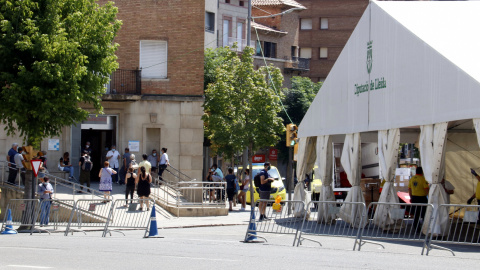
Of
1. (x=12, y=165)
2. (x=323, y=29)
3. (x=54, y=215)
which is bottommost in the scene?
(x=54, y=215)

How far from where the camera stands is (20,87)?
22.1m

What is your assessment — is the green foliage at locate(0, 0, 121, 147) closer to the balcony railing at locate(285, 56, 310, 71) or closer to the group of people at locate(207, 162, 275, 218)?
the group of people at locate(207, 162, 275, 218)

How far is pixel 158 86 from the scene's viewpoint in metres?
34.3

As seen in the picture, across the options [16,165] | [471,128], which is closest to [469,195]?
[471,128]

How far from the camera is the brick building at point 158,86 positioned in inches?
1337

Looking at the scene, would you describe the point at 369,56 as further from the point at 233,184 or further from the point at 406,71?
the point at 233,184

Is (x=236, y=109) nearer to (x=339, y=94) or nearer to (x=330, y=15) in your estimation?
(x=339, y=94)

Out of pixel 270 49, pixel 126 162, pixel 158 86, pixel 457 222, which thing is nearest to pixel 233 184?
pixel 126 162

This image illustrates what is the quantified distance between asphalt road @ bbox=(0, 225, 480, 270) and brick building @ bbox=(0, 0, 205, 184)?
52.7ft

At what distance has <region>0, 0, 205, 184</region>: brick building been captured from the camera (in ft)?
111

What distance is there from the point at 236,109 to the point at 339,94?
38.8ft

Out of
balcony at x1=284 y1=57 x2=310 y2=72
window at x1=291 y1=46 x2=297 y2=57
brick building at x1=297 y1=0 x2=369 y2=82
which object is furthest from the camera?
brick building at x1=297 y1=0 x2=369 y2=82

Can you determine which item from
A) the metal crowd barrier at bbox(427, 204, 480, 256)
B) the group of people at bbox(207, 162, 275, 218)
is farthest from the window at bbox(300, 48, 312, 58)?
the metal crowd barrier at bbox(427, 204, 480, 256)

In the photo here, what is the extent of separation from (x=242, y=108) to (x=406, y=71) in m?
16.2
